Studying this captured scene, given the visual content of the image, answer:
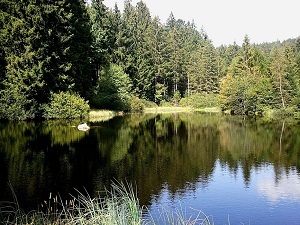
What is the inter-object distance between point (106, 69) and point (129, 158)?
36.1 metres

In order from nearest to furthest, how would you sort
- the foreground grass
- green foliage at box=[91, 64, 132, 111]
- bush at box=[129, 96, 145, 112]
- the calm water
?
the foreground grass
the calm water
green foliage at box=[91, 64, 132, 111]
bush at box=[129, 96, 145, 112]

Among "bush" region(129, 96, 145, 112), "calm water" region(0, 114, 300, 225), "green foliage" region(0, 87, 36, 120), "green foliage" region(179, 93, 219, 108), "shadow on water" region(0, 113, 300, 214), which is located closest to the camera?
"calm water" region(0, 114, 300, 225)

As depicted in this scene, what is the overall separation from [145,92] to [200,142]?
4433 cm

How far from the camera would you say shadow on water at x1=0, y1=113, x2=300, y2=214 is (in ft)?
44.5

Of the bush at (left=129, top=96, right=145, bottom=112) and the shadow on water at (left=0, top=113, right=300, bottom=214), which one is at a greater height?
the bush at (left=129, top=96, right=145, bottom=112)

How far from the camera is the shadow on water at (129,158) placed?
1358cm

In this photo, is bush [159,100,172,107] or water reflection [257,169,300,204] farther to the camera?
bush [159,100,172,107]

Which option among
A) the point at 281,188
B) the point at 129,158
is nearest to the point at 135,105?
the point at 129,158

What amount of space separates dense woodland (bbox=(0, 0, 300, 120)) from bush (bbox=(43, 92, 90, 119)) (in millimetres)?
111

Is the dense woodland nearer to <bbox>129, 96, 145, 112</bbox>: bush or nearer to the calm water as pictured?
<bbox>129, 96, 145, 112</bbox>: bush

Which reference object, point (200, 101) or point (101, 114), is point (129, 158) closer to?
point (101, 114)

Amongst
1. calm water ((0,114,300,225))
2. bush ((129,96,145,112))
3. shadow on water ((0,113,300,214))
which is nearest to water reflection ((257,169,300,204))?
calm water ((0,114,300,225))

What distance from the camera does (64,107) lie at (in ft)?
131

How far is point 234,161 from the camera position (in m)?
19.4
